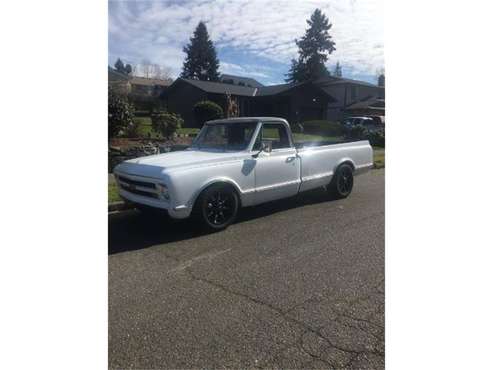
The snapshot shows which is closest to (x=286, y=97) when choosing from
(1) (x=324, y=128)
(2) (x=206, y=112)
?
(2) (x=206, y=112)

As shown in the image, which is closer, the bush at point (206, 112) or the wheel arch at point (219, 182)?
the wheel arch at point (219, 182)

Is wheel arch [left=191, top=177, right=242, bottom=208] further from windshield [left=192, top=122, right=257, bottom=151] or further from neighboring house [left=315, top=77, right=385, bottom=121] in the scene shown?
neighboring house [left=315, top=77, right=385, bottom=121]

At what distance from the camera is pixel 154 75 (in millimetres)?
3352

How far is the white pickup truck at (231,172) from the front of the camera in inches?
133

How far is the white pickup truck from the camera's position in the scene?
133 inches

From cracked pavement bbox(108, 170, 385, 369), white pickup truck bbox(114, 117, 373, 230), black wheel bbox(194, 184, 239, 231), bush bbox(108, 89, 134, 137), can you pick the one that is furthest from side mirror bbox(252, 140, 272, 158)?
bush bbox(108, 89, 134, 137)

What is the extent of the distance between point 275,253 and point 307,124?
4160 mm

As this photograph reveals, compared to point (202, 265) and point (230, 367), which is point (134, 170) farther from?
point (230, 367)

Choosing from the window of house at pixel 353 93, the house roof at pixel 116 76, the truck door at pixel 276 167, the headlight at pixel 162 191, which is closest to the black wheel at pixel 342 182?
the truck door at pixel 276 167

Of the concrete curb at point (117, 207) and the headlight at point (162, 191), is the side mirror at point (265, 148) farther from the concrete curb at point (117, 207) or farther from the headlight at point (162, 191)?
the concrete curb at point (117, 207)

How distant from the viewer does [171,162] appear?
356 centimetres

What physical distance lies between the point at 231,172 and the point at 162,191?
84 centimetres

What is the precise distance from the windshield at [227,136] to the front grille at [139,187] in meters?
1.16
